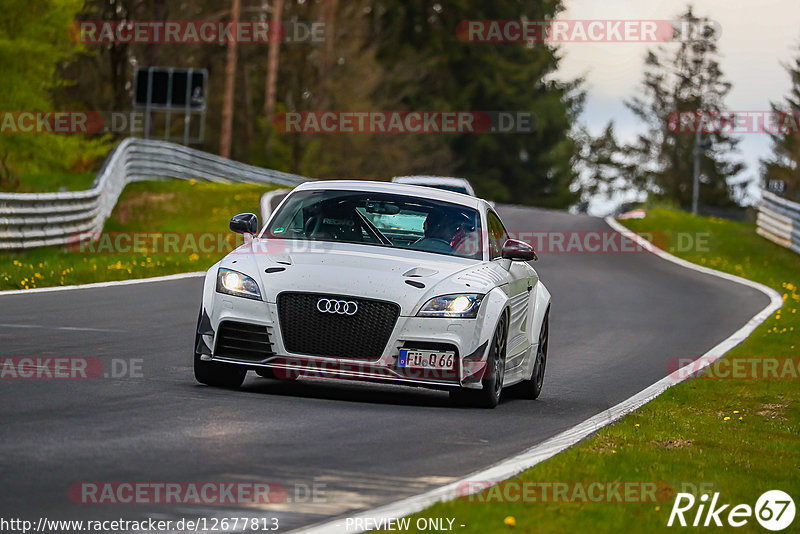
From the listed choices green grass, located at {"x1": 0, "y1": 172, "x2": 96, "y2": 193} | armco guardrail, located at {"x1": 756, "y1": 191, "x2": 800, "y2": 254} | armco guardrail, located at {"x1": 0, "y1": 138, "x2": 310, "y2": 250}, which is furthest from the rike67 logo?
green grass, located at {"x1": 0, "y1": 172, "x2": 96, "y2": 193}

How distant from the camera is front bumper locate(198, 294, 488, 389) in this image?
34.1ft

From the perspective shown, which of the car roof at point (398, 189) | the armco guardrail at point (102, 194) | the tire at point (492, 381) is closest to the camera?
the tire at point (492, 381)

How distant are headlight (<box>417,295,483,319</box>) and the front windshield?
2.77ft

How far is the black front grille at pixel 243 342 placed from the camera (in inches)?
413

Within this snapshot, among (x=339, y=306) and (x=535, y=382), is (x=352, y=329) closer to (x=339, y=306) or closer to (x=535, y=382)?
(x=339, y=306)

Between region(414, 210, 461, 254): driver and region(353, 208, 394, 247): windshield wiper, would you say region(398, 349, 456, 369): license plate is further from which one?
region(353, 208, 394, 247): windshield wiper

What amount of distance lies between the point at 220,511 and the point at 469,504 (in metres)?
1.11

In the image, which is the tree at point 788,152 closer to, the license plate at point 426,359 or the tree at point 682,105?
the tree at point 682,105

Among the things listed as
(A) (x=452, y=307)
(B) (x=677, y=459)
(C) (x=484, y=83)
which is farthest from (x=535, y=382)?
(C) (x=484, y=83)

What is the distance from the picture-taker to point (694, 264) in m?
35.6

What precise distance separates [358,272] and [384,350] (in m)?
0.57

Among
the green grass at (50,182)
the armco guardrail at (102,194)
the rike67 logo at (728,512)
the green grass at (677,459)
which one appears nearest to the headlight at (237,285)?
the green grass at (677,459)

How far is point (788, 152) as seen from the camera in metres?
134

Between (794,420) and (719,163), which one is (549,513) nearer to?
(794,420)
